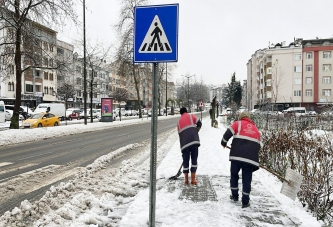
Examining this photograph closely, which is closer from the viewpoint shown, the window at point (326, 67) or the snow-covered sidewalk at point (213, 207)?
the snow-covered sidewalk at point (213, 207)

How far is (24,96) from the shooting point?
184 ft

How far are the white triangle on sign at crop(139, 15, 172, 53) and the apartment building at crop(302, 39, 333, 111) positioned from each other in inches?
2970

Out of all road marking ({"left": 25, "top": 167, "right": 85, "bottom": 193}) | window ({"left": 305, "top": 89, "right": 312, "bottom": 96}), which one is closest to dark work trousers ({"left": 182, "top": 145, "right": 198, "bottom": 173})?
road marking ({"left": 25, "top": 167, "right": 85, "bottom": 193})

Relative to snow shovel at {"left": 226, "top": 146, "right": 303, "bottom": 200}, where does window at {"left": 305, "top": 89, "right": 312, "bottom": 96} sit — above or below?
above

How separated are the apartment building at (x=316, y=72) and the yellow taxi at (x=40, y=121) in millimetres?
62334

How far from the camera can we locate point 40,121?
2645 centimetres

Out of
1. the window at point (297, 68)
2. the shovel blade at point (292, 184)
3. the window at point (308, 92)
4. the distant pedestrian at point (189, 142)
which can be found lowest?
the shovel blade at point (292, 184)

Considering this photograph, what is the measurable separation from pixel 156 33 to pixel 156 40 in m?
0.08

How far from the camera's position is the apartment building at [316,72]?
71.0m

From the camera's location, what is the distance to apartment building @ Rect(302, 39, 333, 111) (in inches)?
2795

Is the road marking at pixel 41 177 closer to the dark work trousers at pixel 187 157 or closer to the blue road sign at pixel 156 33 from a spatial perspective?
the dark work trousers at pixel 187 157

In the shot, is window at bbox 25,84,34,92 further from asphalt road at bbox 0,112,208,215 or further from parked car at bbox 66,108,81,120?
asphalt road at bbox 0,112,208,215

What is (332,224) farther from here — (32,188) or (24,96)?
(24,96)

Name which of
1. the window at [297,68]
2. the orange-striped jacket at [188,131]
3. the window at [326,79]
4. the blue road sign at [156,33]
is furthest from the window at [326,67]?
the blue road sign at [156,33]
